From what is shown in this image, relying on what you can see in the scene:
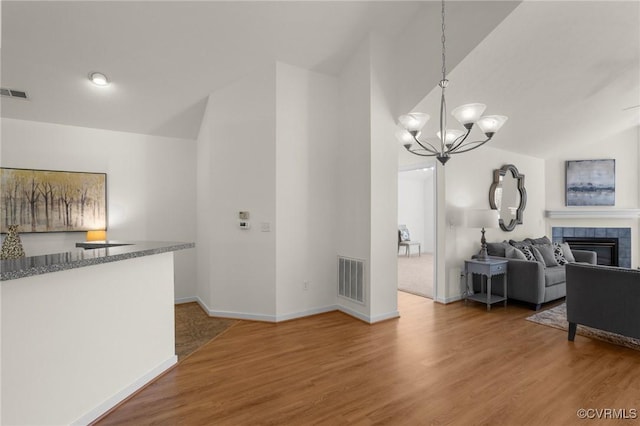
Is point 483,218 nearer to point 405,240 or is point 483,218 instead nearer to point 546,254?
point 546,254

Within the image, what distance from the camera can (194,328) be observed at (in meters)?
3.66

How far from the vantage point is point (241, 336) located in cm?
343

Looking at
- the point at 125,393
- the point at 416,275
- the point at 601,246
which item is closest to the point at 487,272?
the point at 416,275

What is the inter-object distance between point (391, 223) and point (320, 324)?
5.16 ft

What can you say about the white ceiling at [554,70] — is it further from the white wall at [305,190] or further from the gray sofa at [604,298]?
the gray sofa at [604,298]

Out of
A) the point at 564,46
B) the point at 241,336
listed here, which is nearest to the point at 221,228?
the point at 241,336

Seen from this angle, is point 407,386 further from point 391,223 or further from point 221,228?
point 221,228

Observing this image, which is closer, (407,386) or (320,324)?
(407,386)

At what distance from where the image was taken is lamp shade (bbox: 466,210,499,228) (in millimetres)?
4684

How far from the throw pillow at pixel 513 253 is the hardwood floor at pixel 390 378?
1383 millimetres

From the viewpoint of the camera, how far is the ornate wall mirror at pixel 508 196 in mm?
5547

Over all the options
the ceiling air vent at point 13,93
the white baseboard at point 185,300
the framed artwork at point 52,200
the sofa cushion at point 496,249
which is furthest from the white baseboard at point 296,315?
the ceiling air vent at point 13,93

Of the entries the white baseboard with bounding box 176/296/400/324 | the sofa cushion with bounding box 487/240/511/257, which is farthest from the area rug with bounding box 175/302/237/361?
the sofa cushion with bounding box 487/240/511/257

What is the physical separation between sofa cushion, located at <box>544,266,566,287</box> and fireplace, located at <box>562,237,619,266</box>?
8.20 ft
